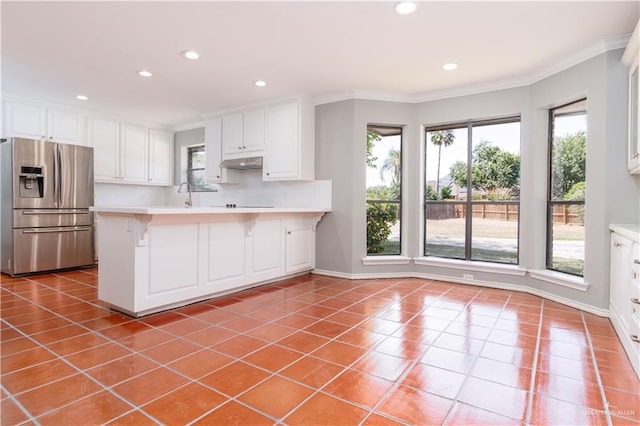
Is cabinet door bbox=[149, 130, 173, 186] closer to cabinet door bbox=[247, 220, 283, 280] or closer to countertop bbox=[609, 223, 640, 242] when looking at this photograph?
cabinet door bbox=[247, 220, 283, 280]

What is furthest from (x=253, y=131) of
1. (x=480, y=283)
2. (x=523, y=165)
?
(x=480, y=283)

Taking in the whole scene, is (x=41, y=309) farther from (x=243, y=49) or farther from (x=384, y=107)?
(x=384, y=107)

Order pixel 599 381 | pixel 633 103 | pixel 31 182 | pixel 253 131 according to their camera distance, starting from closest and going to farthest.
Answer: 1. pixel 599 381
2. pixel 633 103
3. pixel 31 182
4. pixel 253 131

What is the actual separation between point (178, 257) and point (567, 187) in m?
4.09

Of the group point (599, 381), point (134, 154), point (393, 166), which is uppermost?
point (134, 154)

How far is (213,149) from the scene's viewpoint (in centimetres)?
566

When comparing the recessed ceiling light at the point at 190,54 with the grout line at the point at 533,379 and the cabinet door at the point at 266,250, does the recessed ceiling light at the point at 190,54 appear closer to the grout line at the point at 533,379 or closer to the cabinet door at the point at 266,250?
the cabinet door at the point at 266,250

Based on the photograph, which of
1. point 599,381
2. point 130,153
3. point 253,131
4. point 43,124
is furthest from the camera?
point 130,153

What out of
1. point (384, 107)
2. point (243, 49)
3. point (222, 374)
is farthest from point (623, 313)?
point (243, 49)

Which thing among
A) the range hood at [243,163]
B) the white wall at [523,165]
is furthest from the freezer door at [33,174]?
the white wall at [523,165]

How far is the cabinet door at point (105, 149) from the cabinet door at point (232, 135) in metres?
1.93

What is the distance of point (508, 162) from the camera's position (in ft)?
14.0

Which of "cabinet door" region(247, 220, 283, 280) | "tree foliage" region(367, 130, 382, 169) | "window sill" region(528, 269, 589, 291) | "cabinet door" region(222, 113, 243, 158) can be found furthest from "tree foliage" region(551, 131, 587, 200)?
"cabinet door" region(222, 113, 243, 158)

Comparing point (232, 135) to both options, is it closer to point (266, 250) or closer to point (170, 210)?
point (266, 250)
